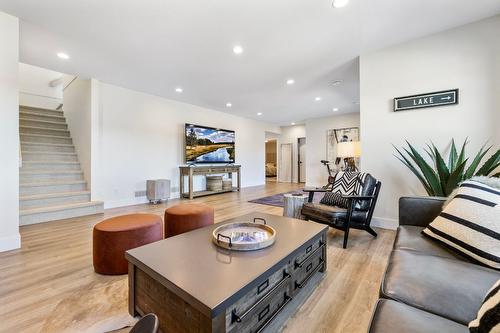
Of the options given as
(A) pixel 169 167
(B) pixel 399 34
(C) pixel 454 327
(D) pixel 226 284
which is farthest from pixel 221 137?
(C) pixel 454 327

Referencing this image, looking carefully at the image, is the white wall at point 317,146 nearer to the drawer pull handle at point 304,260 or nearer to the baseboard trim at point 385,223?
the baseboard trim at point 385,223

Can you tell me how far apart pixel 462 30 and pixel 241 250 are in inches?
140

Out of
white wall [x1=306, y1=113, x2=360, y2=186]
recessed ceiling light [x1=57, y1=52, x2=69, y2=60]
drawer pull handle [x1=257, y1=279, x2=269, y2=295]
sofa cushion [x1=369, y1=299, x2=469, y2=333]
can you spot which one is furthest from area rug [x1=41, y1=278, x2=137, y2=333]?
white wall [x1=306, y1=113, x2=360, y2=186]

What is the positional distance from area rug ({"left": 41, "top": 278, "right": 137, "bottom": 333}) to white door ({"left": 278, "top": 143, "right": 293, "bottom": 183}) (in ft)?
26.9

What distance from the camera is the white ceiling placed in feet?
7.23

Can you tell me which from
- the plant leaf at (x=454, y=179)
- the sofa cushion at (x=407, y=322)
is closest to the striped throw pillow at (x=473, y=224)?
the sofa cushion at (x=407, y=322)

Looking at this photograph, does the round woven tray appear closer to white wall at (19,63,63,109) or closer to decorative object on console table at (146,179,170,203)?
decorative object on console table at (146,179,170,203)

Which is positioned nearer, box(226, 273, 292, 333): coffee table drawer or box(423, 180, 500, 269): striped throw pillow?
box(226, 273, 292, 333): coffee table drawer

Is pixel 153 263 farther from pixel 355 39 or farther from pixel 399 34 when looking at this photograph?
pixel 399 34

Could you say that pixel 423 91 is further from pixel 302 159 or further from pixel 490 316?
pixel 302 159

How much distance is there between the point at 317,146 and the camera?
25.8 ft

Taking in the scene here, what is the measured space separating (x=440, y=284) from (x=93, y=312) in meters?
1.92

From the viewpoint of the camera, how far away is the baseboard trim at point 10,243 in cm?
230

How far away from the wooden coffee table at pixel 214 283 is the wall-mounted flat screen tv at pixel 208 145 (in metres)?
4.33
